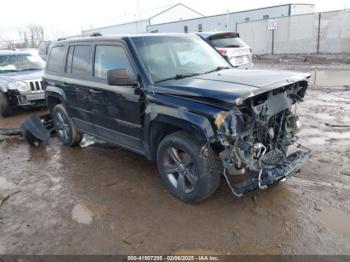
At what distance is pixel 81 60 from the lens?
16.1ft

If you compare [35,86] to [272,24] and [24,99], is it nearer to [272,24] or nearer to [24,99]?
[24,99]

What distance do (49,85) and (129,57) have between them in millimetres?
2546

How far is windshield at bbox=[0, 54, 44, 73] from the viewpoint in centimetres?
933

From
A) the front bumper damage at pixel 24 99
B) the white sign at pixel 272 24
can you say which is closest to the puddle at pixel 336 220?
the front bumper damage at pixel 24 99

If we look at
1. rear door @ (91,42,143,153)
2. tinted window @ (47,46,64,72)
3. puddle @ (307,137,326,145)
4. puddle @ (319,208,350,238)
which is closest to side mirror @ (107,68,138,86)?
rear door @ (91,42,143,153)

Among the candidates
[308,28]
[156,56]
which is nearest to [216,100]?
[156,56]

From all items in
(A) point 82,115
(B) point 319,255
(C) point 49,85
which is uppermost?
(C) point 49,85

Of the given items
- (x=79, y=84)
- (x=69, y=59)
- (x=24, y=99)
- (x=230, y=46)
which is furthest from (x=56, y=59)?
(x=230, y=46)

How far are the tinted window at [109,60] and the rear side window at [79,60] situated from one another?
0.82 feet

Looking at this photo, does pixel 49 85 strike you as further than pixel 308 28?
No

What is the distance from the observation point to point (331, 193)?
379 cm

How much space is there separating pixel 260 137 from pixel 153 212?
147 centimetres

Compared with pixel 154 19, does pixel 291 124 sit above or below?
below

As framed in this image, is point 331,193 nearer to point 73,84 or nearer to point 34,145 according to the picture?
point 73,84
